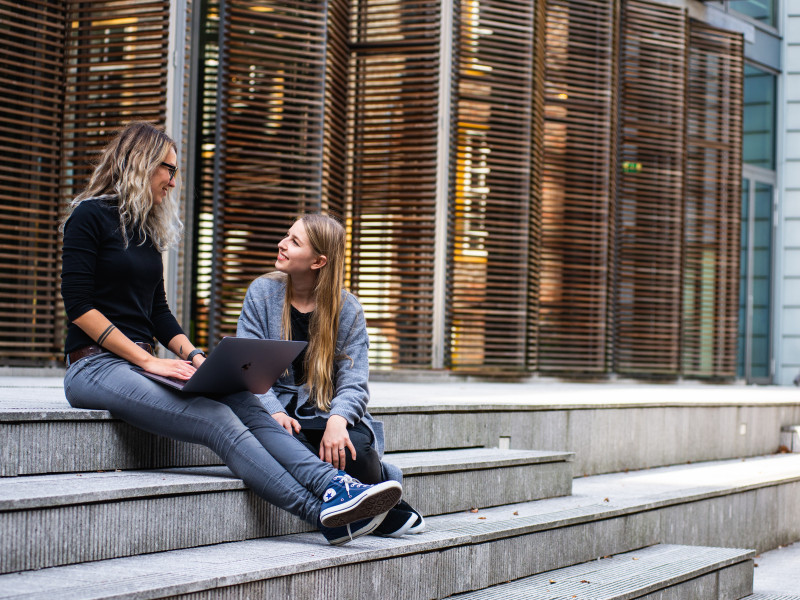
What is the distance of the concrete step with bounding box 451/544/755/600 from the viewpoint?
12.2 ft

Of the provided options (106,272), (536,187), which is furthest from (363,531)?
(536,187)

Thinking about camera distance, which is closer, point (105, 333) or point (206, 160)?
point (105, 333)

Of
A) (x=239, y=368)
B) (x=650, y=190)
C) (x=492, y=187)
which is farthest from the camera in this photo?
(x=650, y=190)

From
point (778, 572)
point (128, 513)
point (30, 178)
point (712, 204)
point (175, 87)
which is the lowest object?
point (778, 572)

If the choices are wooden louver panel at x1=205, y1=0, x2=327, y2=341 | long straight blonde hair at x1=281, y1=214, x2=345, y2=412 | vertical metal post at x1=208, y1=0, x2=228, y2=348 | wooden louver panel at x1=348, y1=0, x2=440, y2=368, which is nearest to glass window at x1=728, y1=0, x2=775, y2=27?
wooden louver panel at x1=348, y1=0, x2=440, y2=368

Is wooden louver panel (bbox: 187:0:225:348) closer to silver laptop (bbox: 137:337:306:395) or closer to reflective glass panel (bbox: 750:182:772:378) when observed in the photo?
silver laptop (bbox: 137:337:306:395)

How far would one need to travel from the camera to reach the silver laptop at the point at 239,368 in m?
3.16

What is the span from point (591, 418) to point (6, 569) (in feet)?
14.6

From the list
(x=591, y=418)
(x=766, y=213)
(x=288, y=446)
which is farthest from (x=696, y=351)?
(x=288, y=446)

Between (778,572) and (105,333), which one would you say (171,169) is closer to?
(105,333)

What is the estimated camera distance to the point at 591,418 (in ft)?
21.2

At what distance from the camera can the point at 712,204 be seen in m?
13.3

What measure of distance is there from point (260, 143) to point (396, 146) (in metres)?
1.74

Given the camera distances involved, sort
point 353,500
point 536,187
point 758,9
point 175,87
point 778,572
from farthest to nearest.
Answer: point 758,9
point 536,187
point 175,87
point 778,572
point 353,500
